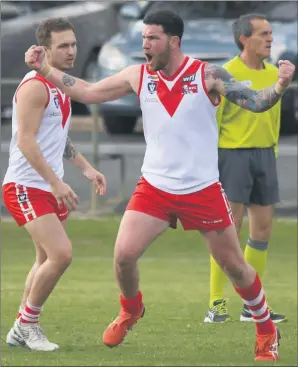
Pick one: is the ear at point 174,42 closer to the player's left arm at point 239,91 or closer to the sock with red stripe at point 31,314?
the player's left arm at point 239,91

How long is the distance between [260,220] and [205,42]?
8.68m

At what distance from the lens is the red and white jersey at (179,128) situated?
8.62 meters

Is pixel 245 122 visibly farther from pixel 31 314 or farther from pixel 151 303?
pixel 31 314

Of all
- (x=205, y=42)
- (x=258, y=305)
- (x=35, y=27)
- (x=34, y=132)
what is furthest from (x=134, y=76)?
(x=35, y=27)

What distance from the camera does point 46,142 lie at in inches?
359

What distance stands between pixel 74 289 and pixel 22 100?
13.3 feet

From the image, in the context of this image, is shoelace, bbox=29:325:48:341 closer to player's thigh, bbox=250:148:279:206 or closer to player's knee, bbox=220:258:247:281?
player's knee, bbox=220:258:247:281

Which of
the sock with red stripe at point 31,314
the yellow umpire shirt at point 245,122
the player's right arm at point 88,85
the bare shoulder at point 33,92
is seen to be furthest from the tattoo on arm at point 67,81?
the yellow umpire shirt at point 245,122

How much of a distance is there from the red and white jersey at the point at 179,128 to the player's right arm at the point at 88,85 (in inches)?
3.8

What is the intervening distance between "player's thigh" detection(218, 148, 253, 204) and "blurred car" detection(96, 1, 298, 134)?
7.91 metres

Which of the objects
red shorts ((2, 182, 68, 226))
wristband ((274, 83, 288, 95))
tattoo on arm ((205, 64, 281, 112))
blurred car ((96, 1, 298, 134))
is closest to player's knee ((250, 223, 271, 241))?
red shorts ((2, 182, 68, 226))

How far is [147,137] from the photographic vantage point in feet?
28.7

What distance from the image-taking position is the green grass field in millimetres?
8836

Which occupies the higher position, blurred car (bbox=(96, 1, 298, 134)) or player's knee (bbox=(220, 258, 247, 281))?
player's knee (bbox=(220, 258, 247, 281))
